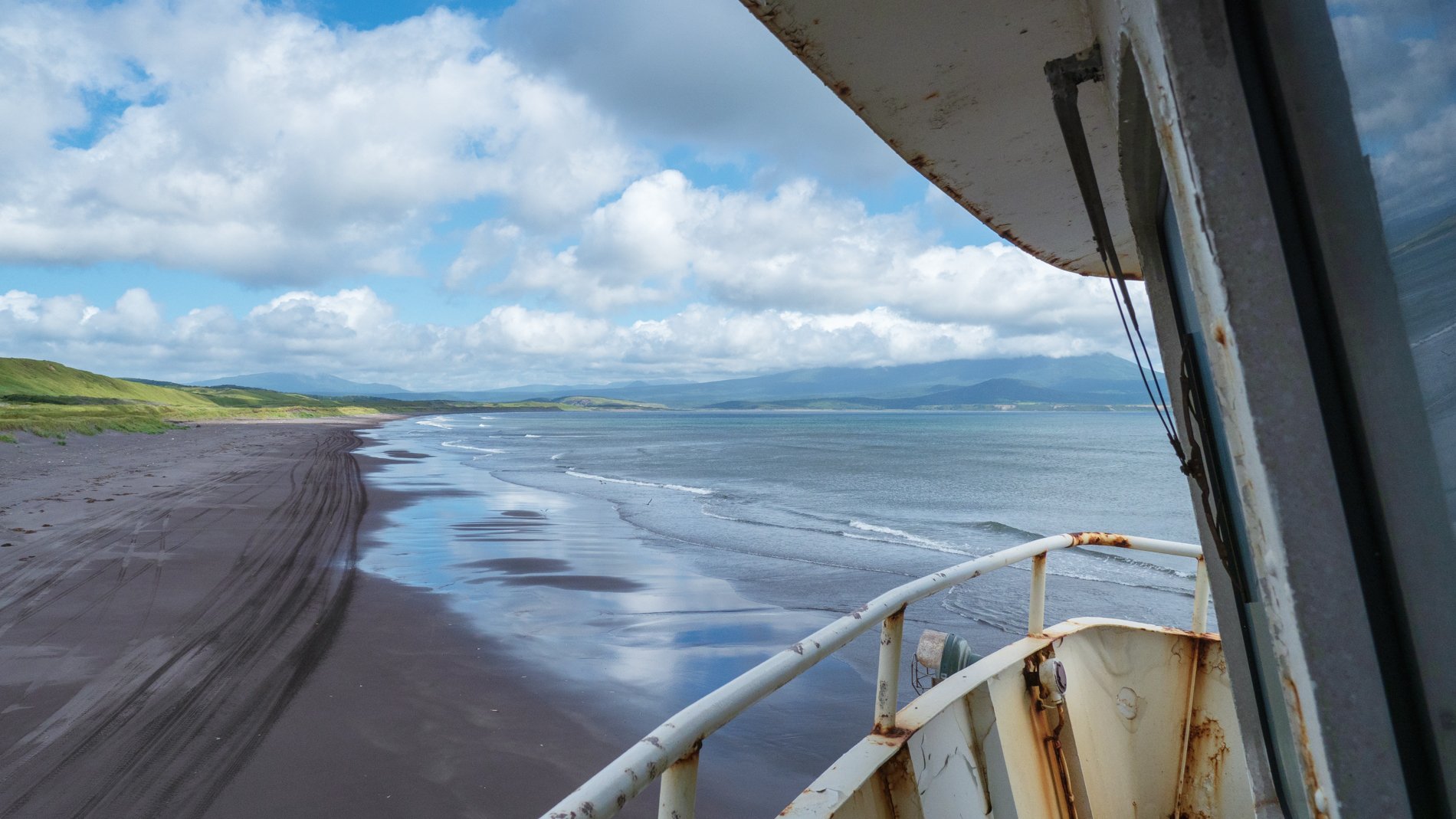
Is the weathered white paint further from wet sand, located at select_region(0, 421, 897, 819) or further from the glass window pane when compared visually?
wet sand, located at select_region(0, 421, 897, 819)

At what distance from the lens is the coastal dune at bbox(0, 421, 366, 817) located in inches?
204

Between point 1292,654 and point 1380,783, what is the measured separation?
0.54 feet

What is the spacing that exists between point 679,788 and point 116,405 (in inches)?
4447

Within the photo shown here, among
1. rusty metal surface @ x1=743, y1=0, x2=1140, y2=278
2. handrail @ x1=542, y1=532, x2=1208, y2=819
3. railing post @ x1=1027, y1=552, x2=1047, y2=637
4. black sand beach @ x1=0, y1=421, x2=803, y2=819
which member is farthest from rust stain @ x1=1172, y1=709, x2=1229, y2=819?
black sand beach @ x1=0, y1=421, x2=803, y2=819

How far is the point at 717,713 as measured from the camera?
1.47 m

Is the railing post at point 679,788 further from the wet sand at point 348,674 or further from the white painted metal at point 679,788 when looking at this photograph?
the wet sand at point 348,674

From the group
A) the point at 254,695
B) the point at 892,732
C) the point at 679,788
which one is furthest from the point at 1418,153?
the point at 254,695

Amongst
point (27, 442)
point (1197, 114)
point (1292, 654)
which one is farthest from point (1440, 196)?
point (27, 442)

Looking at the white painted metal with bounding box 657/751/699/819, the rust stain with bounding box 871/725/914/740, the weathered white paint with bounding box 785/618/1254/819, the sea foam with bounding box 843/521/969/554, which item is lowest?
the sea foam with bounding box 843/521/969/554

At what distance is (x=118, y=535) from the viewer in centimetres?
1340

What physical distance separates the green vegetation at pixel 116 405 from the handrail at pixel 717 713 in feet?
137

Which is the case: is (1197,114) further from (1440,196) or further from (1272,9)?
(1440,196)

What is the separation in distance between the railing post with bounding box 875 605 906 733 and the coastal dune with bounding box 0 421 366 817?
15.7 feet

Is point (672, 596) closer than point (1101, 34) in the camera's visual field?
No
